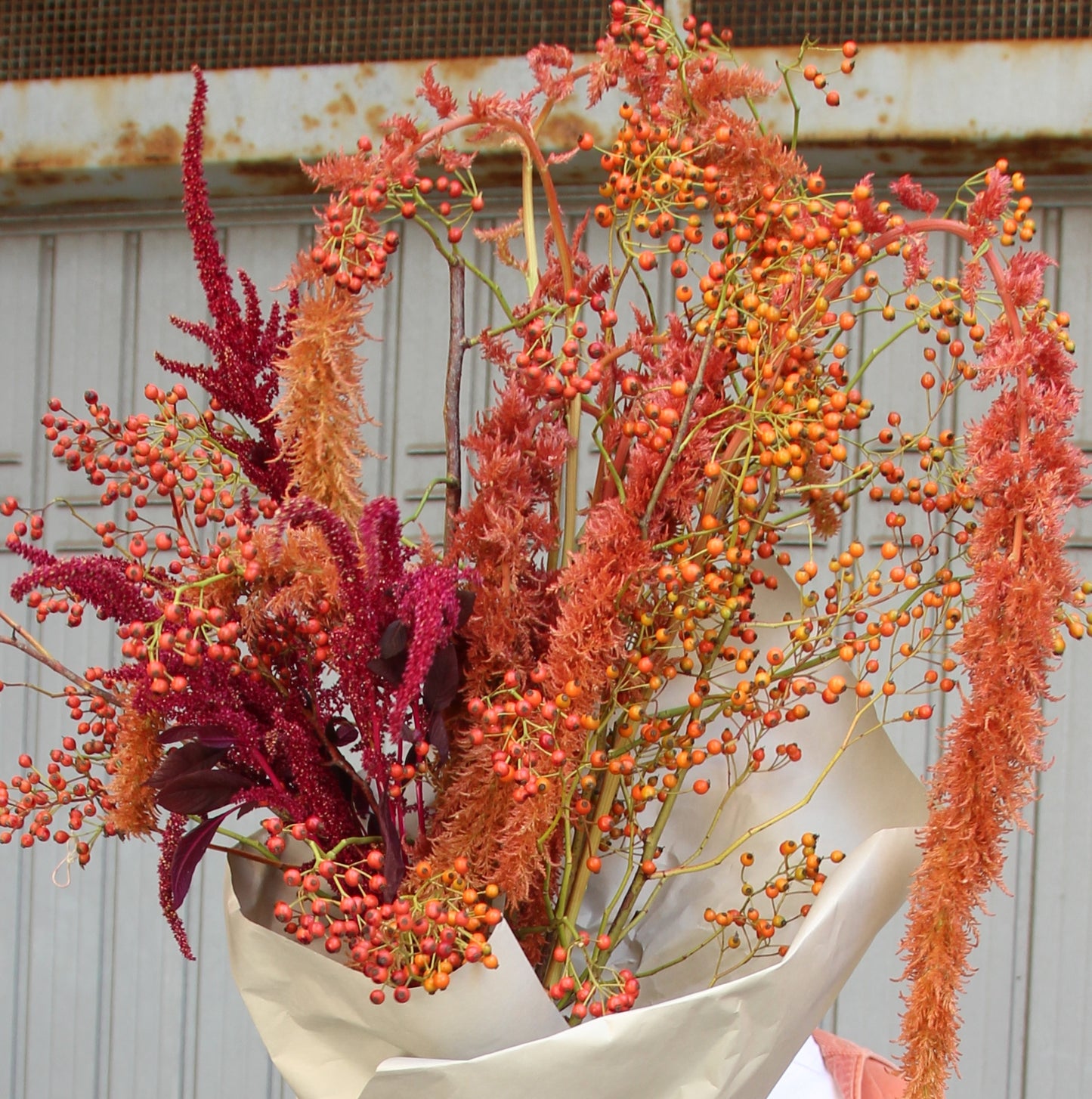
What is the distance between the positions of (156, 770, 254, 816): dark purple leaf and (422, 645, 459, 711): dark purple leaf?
0.10 m

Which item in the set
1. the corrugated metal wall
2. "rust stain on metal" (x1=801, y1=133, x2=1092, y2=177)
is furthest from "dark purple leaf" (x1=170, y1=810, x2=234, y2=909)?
"rust stain on metal" (x1=801, y1=133, x2=1092, y2=177)

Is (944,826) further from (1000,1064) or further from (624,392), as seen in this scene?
(1000,1064)

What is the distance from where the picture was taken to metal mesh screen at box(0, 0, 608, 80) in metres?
2.07

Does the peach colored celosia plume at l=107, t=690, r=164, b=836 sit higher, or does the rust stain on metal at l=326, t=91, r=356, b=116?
the rust stain on metal at l=326, t=91, r=356, b=116

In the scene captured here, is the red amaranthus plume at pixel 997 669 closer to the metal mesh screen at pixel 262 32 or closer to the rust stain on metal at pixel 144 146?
the metal mesh screen at pixel 262 32

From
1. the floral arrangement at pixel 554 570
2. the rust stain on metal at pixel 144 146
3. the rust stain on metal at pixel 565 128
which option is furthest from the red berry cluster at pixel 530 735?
the rust stain on metal at pixel 144 146

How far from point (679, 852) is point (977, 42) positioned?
1.65 meters

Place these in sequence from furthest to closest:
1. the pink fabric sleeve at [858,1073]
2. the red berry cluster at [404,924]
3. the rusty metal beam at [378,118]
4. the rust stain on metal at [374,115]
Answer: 1. the rust stain on metal at [374,115]
2. the rusty metal beam at [378,118]
3. the pink fabric sleeve at [858,1073]
4. the red berry cluster at [404,924]

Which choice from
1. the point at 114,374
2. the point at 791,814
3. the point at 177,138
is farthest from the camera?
the point at 114,374

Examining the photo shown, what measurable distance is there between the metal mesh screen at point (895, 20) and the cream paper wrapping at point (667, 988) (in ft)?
5.12

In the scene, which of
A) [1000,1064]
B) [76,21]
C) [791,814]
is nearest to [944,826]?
[791,814]

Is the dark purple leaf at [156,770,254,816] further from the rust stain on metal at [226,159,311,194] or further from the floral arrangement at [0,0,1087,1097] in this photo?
the rust stain on metal at [226,159,311,194]

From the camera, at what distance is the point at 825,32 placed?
1981 millimetres

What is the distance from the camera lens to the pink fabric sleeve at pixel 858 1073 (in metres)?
0.71
